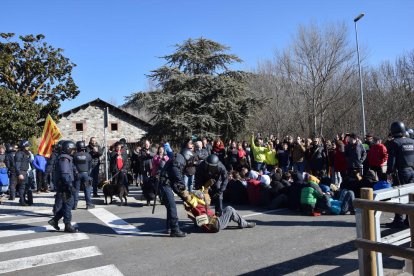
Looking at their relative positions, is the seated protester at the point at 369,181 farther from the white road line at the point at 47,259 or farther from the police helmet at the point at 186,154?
the white road line at the point at 47,259

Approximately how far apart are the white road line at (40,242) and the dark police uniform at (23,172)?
4.88 meters

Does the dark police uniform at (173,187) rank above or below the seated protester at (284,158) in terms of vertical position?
below

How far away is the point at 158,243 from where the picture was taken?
7.49m

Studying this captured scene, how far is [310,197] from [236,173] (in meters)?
3.03

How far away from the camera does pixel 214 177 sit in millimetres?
9141

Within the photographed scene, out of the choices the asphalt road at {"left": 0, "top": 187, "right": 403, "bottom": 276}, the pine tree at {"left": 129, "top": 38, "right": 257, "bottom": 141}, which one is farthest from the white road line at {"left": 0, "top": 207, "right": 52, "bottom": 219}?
the pine tree at {"left": 129, "top": 38, "right": 257, "bottom": 141}

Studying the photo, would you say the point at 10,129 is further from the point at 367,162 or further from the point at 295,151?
the point at 367,162

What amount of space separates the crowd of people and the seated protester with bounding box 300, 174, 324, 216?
0.02 metres

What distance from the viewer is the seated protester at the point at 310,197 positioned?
377 inches

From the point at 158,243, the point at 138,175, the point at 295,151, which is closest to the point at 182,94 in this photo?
the point at 138,175

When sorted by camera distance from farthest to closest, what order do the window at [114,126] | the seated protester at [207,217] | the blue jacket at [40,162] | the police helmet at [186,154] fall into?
1. the window at [114,126]
2. the blue jacket at [40,162]
3. the police helmet at [186,154]
4. the seated protester at [207,217]

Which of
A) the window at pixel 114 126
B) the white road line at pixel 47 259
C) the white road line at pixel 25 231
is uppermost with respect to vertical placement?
the window at pixel 114 126

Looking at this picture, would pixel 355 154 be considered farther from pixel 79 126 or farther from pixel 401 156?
pixel 79 126

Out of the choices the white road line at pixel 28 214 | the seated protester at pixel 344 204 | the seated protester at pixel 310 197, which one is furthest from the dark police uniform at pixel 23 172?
the seated protester at pixel 344 204
